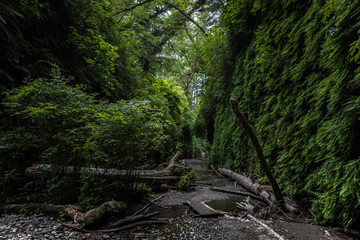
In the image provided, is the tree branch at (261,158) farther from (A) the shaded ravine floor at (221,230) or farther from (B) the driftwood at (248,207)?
(A) the shaded ravine floor at (221,230)

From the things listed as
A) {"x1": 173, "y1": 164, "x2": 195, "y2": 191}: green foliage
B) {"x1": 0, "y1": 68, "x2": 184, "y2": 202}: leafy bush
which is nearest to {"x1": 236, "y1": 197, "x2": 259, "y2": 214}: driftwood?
{"x1": 173, "y1": 164, "x2": 195, "y2": 191}: green foliage

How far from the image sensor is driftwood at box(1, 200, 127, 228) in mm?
2525

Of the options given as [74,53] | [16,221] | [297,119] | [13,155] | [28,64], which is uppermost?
[74,53]

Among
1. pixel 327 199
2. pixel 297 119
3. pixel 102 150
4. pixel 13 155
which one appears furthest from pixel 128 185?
pixel 297 119

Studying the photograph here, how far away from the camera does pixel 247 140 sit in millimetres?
6445

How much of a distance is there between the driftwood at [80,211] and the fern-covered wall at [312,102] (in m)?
3.43

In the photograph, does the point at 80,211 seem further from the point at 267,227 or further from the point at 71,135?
the point at 267,227

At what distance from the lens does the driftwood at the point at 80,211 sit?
2525 millimetres

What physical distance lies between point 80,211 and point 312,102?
5055mm

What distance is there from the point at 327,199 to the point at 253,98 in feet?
14.4

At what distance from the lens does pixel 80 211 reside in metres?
2.80

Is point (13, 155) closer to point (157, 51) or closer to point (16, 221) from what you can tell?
point (16, 221)

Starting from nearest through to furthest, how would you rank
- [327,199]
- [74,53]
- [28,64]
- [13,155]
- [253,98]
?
[327,199] < [13,155] < [28,64] < [74,53] < [253,98]

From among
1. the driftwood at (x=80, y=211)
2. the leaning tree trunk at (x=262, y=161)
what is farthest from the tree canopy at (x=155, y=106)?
the leaning tree trunk at (x=262, y=161)
